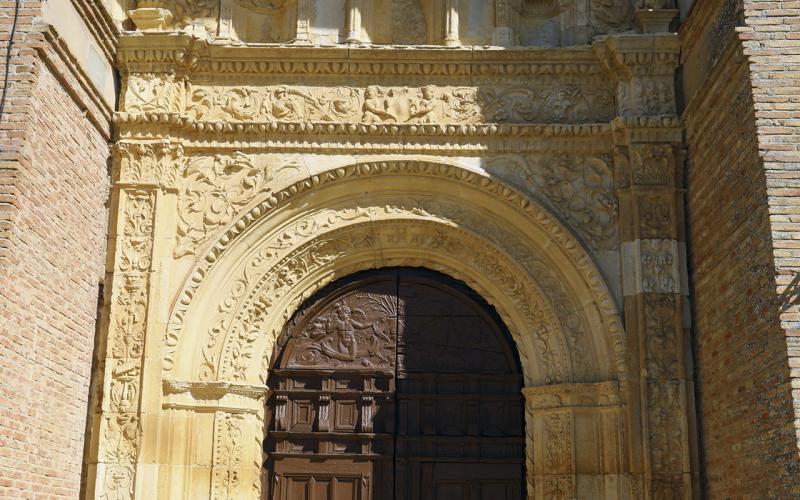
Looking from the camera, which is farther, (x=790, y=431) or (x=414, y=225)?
(x=414, y=225)

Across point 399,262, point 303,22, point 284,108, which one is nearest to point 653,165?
point 399,262

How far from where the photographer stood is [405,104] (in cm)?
958

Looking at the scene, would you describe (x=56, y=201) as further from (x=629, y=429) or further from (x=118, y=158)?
(x=629, y=429)

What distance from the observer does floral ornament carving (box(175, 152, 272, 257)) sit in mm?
9250

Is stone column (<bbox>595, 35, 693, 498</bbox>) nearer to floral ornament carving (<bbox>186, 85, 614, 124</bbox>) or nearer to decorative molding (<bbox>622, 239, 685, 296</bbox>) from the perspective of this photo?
decorative molding (<bbox>622, 239, 685, 296</bbox>)

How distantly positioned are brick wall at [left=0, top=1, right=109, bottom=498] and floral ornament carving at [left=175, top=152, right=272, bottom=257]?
751mm

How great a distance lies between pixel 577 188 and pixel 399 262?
5.81 feet

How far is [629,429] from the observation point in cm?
866

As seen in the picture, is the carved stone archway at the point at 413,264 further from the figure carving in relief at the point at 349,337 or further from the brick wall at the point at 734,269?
the brick wall at the point at 734,269

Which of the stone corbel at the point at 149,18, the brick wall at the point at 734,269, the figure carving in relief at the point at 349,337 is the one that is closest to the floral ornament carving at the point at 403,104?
the stone corbel at the point at 149,18

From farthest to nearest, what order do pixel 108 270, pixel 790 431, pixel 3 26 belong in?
pixel 108 270, pixel 3 26, pixel 790 431

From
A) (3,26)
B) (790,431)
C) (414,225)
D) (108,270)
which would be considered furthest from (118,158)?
(790,431)

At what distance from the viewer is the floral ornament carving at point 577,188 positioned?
30.4 feet

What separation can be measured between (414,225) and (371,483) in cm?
235
